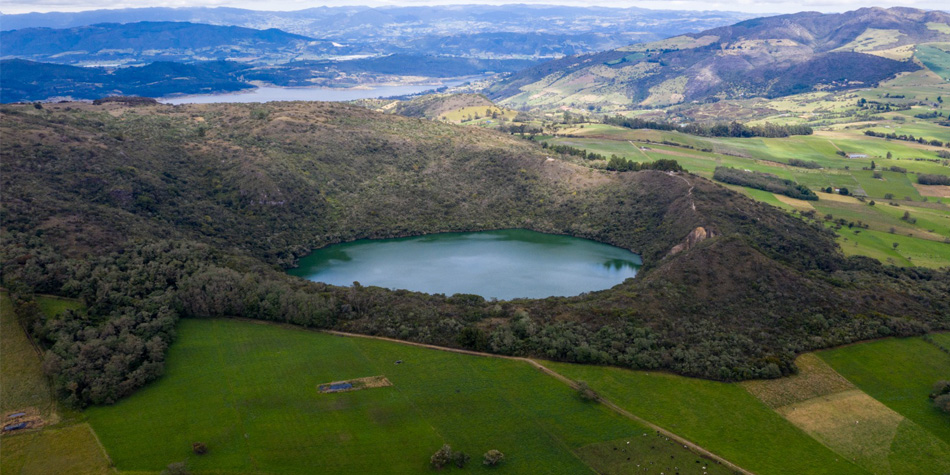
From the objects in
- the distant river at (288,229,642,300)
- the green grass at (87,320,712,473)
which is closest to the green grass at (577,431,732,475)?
the green grass at (87,320,712,473)

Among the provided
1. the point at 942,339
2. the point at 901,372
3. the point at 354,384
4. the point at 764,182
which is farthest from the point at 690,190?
the point at 354,384

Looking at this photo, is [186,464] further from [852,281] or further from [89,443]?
[852,281]

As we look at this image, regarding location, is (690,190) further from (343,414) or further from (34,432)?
(34,432)

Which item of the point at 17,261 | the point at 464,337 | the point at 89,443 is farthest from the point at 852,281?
the point at 17,261

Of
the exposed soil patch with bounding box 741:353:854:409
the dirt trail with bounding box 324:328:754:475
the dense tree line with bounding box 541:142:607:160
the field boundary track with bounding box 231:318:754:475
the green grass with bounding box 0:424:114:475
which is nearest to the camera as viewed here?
the green grass with bounding box 0:424:114:475

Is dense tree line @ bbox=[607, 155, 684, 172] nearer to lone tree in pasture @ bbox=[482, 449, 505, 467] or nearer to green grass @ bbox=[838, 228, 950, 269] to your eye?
green grass @ bbox=[838, 228, 950, 269]

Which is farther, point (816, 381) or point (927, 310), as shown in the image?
point (927, 310)
